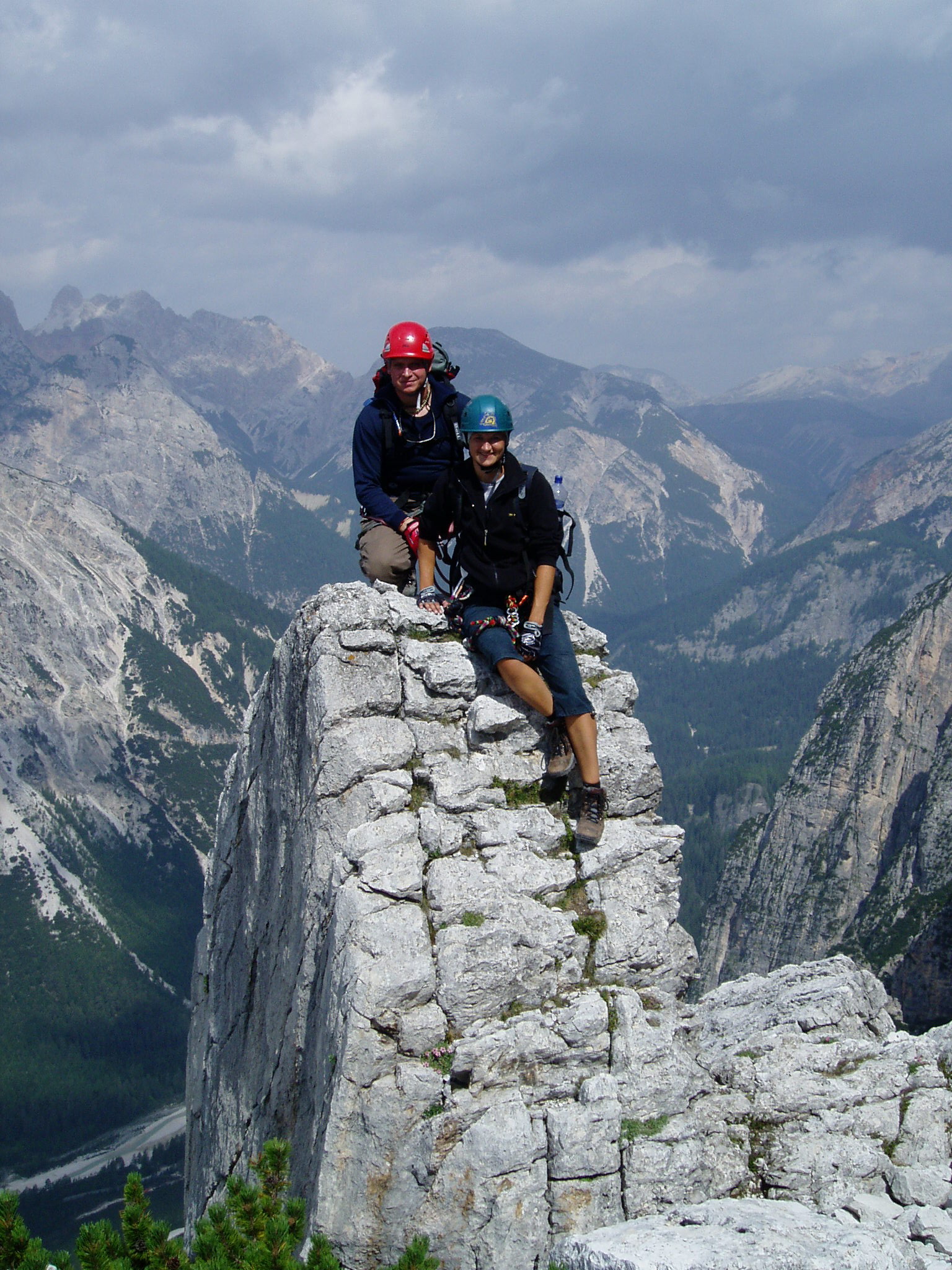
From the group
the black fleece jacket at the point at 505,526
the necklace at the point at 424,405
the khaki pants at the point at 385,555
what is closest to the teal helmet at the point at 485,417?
the black fleece jacket at the point at 505,526

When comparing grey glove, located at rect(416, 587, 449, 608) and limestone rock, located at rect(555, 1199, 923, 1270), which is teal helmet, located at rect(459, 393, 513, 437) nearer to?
grey glove, located at rect(416, 587, 449, 608)

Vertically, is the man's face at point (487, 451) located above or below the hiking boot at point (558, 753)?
above

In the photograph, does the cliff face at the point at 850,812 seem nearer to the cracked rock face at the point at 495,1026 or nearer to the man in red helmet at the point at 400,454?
the cracked rock face at the point at 495,1026

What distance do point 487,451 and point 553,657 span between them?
350cm

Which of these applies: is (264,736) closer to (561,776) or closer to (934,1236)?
(561,776)

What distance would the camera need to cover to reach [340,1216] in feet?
42.6

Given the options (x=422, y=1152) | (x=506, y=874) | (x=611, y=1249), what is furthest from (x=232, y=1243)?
(x=506, y=874)

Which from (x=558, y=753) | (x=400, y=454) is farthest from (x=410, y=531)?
(x=558, y=753)

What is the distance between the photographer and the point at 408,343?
1752 centimetres

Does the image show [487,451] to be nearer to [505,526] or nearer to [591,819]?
[505,526]

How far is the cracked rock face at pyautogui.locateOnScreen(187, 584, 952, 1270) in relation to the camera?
1291 centimetres

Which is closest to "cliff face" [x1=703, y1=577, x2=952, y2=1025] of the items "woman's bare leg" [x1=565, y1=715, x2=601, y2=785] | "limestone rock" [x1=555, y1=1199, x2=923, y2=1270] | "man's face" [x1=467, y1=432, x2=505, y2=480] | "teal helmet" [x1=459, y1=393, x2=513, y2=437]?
"woman's bare leg" [x1=565, y1=715, x2=601, y2=785]

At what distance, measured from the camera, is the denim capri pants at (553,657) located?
52.5ft

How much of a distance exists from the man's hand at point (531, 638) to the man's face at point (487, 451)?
257cm
